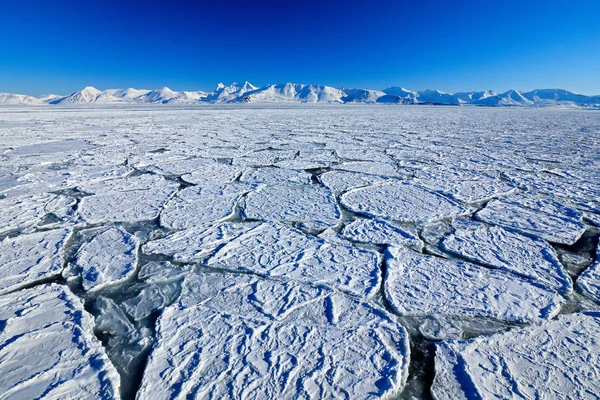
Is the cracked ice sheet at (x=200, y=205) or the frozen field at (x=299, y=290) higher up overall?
the cracked ice sheet at (x=200, y=205)

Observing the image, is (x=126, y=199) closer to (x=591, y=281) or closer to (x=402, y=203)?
(x=402, y=203)

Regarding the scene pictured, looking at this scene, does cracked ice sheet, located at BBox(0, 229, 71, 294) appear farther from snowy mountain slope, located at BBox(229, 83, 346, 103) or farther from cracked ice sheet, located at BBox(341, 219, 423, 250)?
snowy mountain slope, located at BBox(229, 83, 346, 103)

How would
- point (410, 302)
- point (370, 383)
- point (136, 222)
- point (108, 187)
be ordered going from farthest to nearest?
point (108, 187), point (136, 222), point (410, 302), point (370, 383)

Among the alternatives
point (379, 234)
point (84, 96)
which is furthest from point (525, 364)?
point (84, 96)

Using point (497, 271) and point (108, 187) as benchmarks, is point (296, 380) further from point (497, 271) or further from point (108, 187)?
point (108, 187)

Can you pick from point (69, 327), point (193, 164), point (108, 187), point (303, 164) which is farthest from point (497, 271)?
point (193, 164)

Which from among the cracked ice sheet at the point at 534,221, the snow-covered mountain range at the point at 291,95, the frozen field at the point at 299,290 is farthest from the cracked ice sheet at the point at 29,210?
the snow-covered mountain range at the point at 291,95

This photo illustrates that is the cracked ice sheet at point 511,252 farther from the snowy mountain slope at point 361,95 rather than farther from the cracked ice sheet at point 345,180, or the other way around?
the snowy mountain slope at point 361,95
